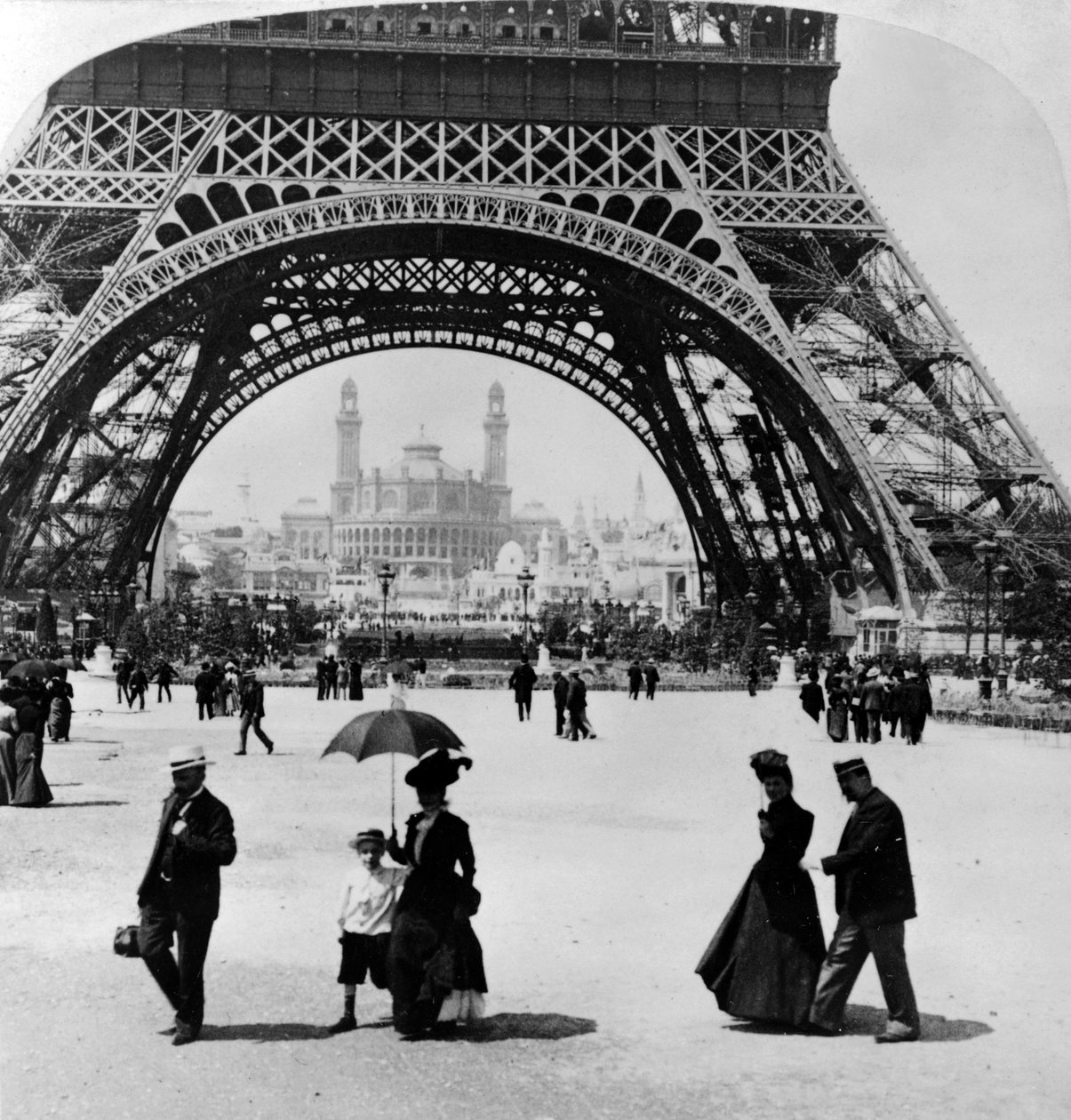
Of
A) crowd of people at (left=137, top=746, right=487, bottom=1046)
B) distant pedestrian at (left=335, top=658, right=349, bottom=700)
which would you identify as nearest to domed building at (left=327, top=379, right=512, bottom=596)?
distant pedestrian at (left=335, top=658, right=349, bottom=700)

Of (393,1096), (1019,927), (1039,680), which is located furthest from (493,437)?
(393,1096)

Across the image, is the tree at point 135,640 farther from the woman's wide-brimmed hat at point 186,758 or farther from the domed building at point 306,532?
the domed building at point 306,532

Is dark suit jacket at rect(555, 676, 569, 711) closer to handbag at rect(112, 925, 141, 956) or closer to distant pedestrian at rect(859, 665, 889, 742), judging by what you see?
distant pedestrian at rect(859, 665, 889, 742)

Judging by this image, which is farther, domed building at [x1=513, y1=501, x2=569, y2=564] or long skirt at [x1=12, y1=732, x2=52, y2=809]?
domed building at [x1=513, y1=501, x2=569, y2=564]

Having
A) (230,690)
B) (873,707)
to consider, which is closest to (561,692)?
(873,707)

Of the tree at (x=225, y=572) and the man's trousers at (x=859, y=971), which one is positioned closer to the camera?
the man's trousers at (x=859, y=971)

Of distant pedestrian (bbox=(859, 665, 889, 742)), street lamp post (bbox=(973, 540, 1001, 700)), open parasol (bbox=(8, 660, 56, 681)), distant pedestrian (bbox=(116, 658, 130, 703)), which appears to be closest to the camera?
open parasol (bbox=(8, 660, 56, 681))

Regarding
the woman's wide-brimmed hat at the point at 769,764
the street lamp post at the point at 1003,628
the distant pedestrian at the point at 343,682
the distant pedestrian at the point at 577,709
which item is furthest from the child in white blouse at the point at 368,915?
the street lamp post at the point at 1003,628

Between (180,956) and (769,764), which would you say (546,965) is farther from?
(180,956)
